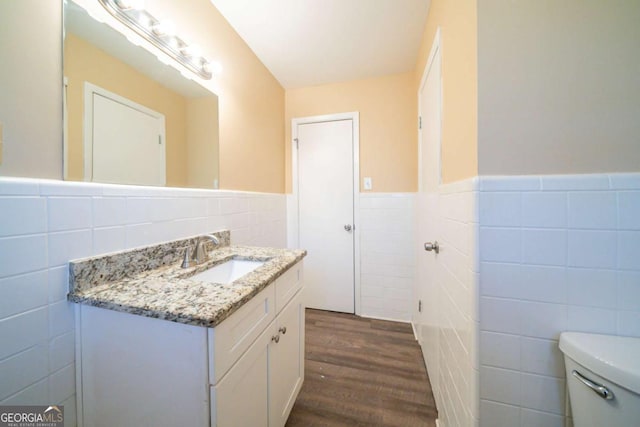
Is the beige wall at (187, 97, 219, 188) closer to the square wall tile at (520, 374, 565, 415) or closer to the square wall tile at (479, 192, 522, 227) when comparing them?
the square wall tile at (479, 192, 522, 227)

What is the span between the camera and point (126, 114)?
0.94 meters

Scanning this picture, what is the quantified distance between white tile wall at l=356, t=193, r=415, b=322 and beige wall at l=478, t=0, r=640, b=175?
145 centimetres

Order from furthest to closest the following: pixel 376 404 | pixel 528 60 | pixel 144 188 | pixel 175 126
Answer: pixel 376 404 < pixel 175 126 < pixel 144 188 < pixel 528 60

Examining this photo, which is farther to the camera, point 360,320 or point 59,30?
point 360,320

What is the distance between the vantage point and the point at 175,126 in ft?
3.84

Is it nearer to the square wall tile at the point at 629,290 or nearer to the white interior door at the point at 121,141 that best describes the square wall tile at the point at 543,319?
the square wall tile at the point at 629,290

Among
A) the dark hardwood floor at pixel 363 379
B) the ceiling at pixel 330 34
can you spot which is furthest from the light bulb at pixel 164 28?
the dark hardwood floor at pixel 363 379

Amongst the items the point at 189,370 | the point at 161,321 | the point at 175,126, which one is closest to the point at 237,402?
the point at 189,370

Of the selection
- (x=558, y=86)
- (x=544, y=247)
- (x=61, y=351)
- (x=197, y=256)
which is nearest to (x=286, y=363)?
(x=197, y=256)

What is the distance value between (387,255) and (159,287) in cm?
192

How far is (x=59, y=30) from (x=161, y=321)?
3.31 ft

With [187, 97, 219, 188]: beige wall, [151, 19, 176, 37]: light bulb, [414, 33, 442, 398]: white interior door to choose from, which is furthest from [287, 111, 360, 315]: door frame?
[151, 19, 176, 37]: light bulb

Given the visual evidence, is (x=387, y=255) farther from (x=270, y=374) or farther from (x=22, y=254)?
(x=22, y=254)

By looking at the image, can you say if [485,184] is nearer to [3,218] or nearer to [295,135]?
[3,218]
